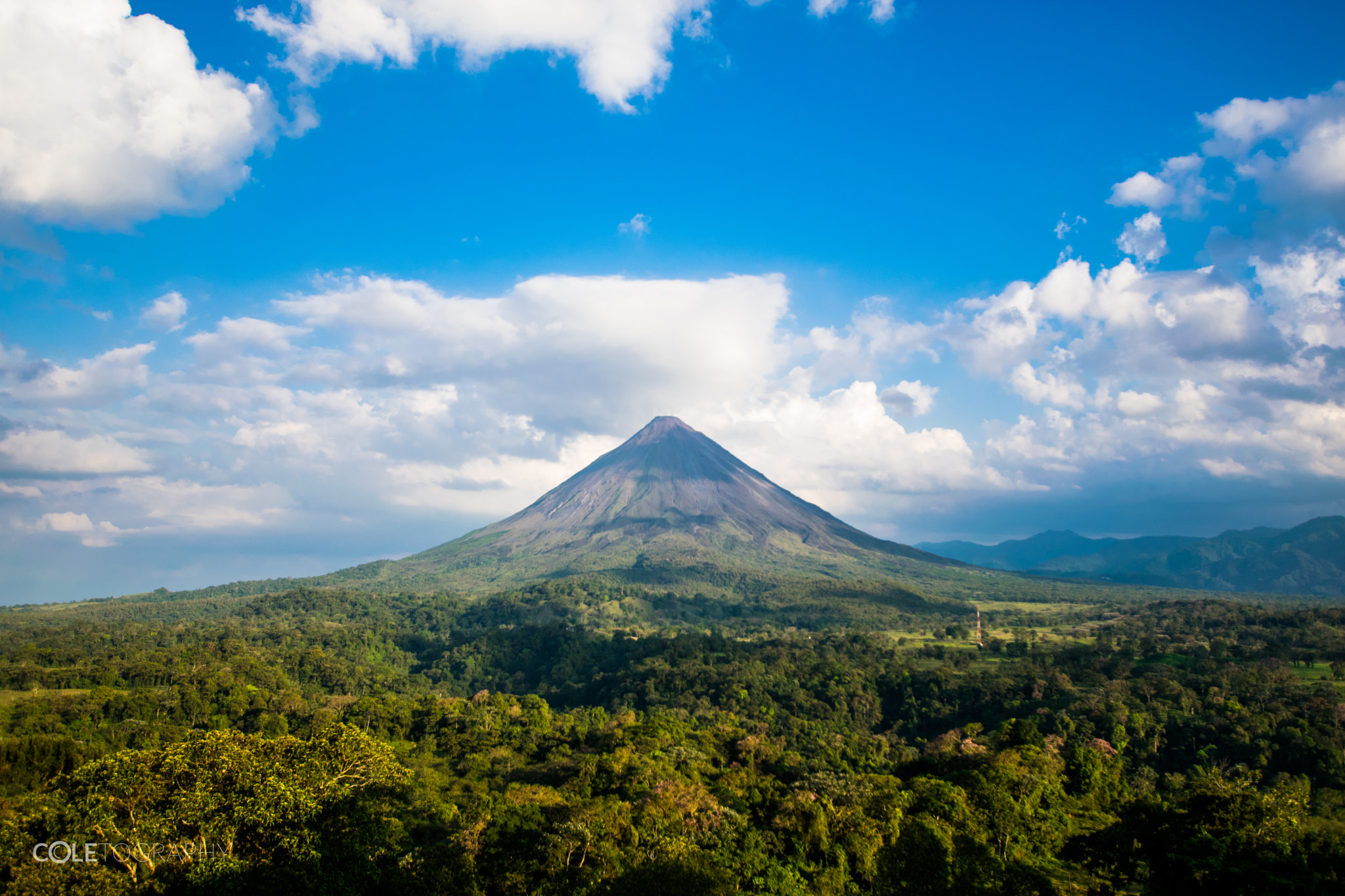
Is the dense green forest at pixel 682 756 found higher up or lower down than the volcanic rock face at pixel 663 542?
lower down

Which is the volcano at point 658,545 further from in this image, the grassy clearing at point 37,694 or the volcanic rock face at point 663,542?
the grassy clearing at point 37,694

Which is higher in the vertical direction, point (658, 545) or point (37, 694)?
point (658, 545)

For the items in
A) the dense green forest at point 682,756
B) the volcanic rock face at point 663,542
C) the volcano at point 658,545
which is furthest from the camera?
the volcanic rock face at point 663,542

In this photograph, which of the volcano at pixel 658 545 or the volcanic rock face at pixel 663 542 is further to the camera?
the volcanic rock face at pixel 663 542

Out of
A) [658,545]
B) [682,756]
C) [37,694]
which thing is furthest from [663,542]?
[682,756]

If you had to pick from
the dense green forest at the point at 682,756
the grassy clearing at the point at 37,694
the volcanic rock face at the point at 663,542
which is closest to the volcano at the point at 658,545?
the volcanic rock face at the point at 663,542

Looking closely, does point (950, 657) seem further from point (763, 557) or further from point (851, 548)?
point (851, 548)

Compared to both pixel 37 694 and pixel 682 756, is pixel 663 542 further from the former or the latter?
pixel 682 756
